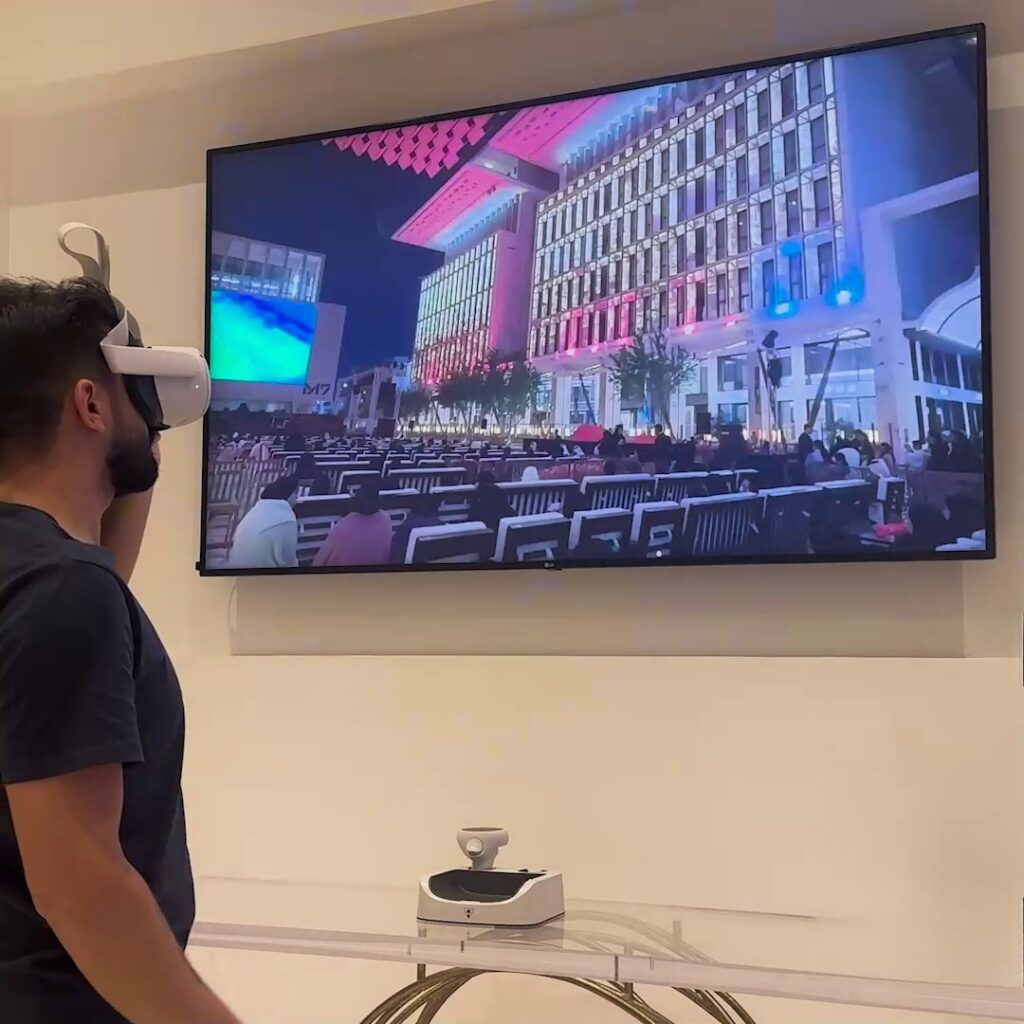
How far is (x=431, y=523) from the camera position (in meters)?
2.44

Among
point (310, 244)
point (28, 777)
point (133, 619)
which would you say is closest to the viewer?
point (28, 777)

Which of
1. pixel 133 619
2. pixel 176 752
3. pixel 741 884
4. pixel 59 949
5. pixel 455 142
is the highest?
pixel 455 142

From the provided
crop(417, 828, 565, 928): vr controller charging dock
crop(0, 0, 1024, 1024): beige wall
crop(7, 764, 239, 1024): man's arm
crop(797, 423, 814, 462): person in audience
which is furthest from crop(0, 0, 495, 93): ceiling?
crop(7, 764, 239, 1024): man's arm

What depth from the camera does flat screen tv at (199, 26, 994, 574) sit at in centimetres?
211

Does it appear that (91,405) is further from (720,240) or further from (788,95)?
(788,95)

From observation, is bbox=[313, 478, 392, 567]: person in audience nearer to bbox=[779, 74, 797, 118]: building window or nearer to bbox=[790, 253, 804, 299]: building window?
bbox=[790, 253, 804, 299]: building window

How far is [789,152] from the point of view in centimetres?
224

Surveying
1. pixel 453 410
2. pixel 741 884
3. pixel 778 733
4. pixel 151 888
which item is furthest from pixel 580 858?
pixel 151 888

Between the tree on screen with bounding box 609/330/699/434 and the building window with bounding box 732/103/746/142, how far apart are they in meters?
0.41

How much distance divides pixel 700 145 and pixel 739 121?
87 millimetres

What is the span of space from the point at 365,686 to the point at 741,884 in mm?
855

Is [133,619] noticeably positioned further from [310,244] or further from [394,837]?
[310,244]

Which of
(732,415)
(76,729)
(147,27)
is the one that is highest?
(147,27)

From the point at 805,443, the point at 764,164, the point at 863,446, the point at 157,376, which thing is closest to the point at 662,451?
the point at 805,443
